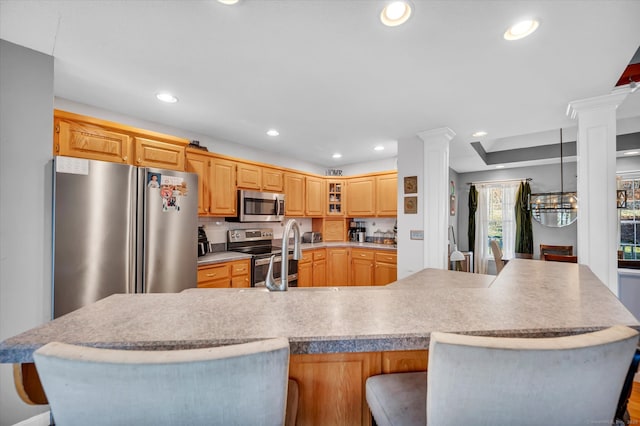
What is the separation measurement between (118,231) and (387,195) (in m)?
3.63

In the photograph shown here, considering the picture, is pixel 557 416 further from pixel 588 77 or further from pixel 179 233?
pixel 179 233

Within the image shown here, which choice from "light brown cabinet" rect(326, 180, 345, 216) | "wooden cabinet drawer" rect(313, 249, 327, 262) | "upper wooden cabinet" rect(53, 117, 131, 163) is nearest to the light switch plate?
"wooden cabinet drawer" rect(313, 249, 327, 262)

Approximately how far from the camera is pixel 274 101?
7.68ft

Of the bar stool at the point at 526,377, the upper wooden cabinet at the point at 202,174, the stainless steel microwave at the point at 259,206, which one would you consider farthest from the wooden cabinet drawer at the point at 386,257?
the bar stool at the point at 526,377

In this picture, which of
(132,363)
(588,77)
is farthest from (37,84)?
(588,77)

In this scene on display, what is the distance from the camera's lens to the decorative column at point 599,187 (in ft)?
6.81

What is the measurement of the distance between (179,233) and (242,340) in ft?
7.07

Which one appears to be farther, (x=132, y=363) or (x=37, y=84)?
(x=37, y=84)

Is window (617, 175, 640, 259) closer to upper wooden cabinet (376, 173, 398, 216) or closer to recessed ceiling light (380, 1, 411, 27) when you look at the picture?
upper wooden cabinet (376, 173, 398, 216)

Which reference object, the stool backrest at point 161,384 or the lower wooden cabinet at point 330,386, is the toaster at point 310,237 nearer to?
the lower wooden cabinet at point 330,386

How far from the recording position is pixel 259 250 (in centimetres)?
372

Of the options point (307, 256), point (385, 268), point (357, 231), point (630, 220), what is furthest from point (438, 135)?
point (630, 220)

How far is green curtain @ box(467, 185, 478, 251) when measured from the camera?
18.1 feet

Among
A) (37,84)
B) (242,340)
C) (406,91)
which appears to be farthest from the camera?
(406,91)
